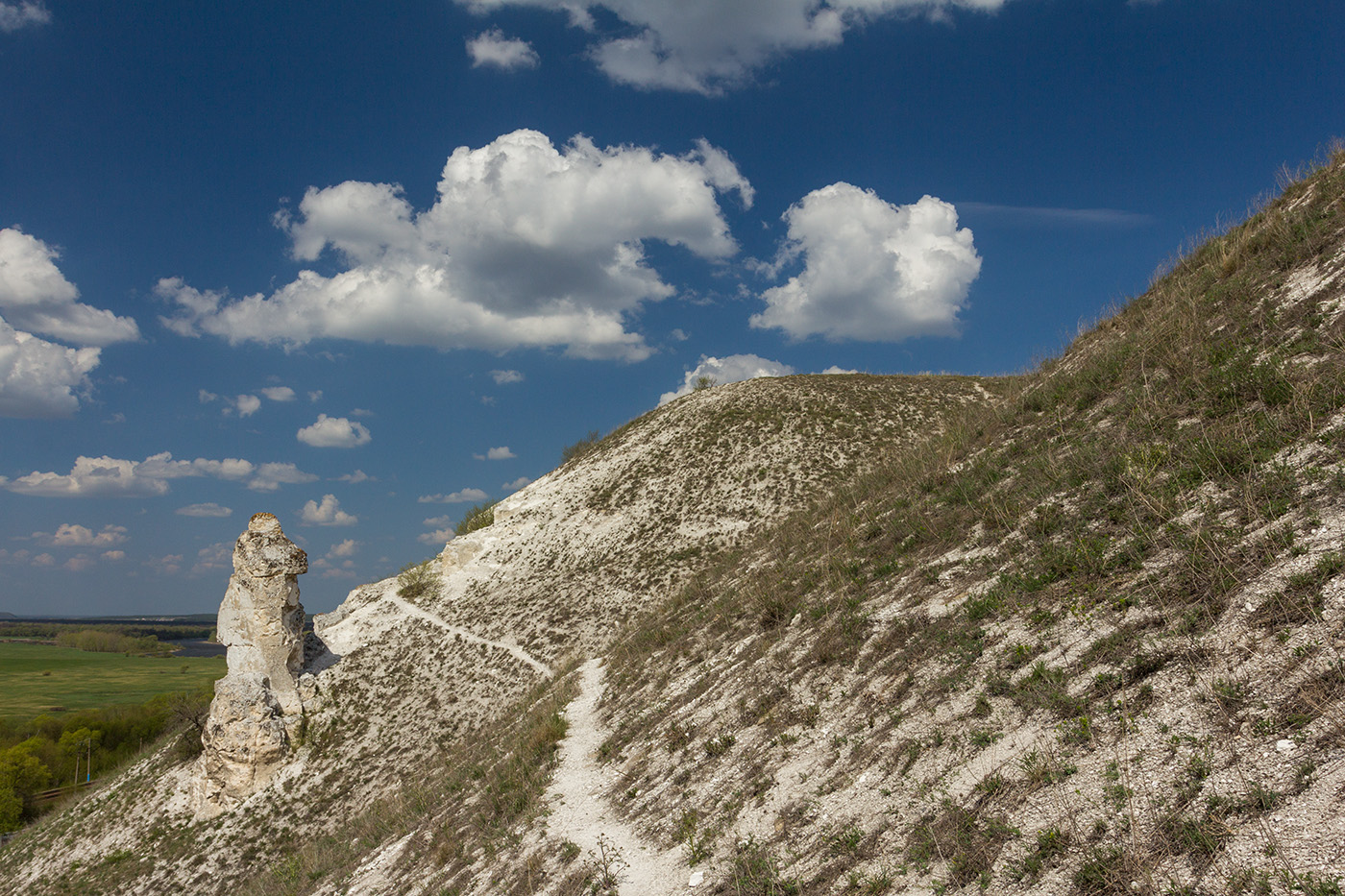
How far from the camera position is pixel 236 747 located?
2534 cm

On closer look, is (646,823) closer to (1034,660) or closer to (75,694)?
Result: (1034,660)

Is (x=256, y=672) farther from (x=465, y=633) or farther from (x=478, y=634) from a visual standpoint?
(x=478, y=634)

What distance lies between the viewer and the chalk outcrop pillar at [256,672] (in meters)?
25.4

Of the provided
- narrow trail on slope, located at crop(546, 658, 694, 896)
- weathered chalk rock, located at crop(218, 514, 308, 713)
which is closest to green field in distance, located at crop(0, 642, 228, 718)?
weathered chalk rock, located at crop(218, 514, 308, 713)

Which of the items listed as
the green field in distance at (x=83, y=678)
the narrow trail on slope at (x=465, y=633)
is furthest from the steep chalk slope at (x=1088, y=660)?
the green field in distance at (x=83, y=678)

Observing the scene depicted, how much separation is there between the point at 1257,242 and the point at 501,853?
17133 mm

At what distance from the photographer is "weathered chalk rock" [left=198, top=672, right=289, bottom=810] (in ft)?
83.2

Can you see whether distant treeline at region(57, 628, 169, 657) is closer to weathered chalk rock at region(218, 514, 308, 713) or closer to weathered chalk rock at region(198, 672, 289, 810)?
weathered chalk rock at region(218, 514, 308, 713)

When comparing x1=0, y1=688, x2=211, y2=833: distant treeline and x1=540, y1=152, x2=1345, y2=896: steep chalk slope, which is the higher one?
x1=540, y1=152, x2=1345, y2=896: steep chalk slope

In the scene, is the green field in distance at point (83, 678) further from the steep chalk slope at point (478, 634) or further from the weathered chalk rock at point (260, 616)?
the weathered chalk rock at point (260, 616)

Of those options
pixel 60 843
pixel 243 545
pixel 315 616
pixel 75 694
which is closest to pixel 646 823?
pixel 243 545

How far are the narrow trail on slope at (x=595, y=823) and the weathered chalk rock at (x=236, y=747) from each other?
1819 cm

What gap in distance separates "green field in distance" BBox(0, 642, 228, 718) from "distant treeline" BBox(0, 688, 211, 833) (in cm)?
1310

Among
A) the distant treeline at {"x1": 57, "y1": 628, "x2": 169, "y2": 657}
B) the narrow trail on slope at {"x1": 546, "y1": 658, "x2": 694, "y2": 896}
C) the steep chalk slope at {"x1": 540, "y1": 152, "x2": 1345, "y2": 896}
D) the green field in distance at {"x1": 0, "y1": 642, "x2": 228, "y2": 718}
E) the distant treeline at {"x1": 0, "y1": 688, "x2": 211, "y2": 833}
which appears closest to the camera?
the steep chalk slope at {"x1": 540, "y1": 152, "x2": 1345, "y2": 896}
